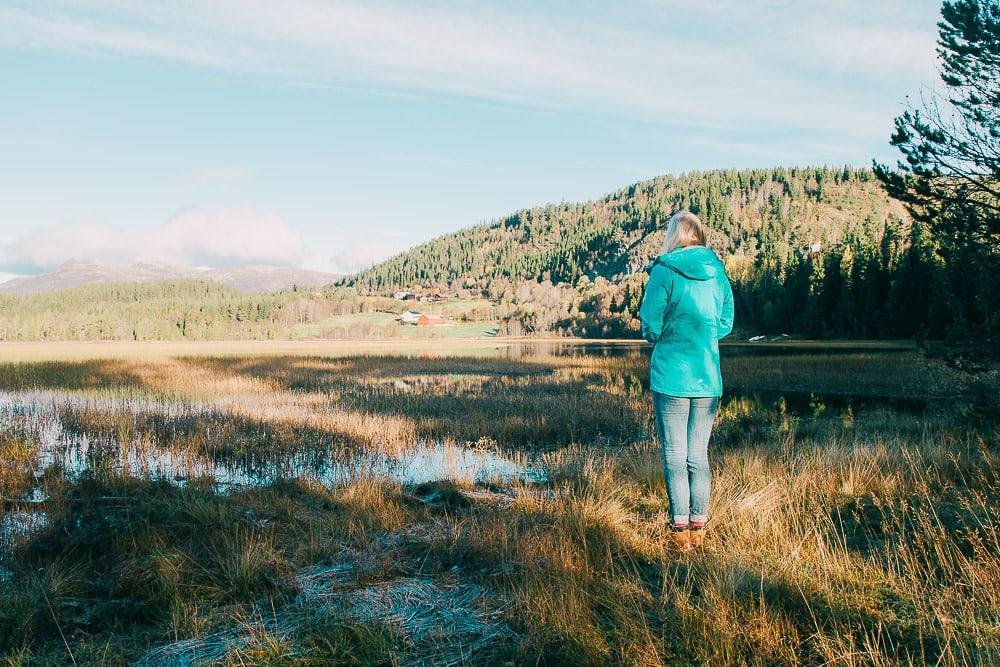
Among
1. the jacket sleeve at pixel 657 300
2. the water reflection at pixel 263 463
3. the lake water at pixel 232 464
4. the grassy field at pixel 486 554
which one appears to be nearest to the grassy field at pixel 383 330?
the lake water at pixel 232 464

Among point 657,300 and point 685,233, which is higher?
point 685,233

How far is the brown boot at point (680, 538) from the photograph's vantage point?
15.7 feet

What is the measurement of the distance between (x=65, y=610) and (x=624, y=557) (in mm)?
Result: 4345

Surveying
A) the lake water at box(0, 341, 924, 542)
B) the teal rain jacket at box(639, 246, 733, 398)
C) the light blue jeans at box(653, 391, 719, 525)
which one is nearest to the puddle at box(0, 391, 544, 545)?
the lake water at box(0, 341, 924, 542)

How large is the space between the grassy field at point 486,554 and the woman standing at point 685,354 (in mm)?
494

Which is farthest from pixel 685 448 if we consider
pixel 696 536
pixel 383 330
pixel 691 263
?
pixel 383 330

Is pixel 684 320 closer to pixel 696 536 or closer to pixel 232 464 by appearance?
pixel 696 536

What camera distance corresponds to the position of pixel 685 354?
476cm

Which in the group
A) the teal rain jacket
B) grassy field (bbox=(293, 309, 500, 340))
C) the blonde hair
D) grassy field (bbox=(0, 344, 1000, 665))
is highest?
the blonde hair

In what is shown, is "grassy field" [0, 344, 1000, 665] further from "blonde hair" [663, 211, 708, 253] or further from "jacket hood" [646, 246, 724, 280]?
"blonde hair" [663, 211, 708, 253]

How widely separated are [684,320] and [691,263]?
471mm

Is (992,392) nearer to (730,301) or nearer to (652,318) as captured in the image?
(730,301)

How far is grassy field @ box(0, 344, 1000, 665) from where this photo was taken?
333 cm

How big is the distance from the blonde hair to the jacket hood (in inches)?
4.6
